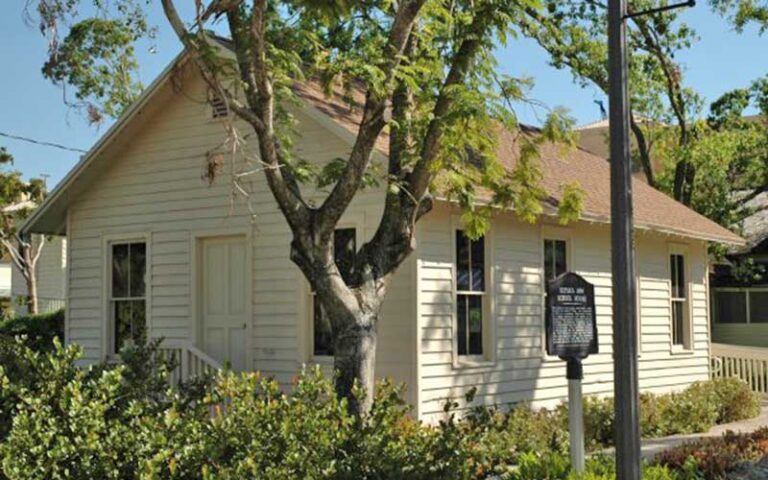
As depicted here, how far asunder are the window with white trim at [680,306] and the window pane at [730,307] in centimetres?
1068

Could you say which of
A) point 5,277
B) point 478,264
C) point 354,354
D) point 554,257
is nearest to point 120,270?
point 478,264

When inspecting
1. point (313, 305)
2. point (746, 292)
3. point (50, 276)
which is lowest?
point (313, 305)

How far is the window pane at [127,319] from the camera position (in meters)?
15.6

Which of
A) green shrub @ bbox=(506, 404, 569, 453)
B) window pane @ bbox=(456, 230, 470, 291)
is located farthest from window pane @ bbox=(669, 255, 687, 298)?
window pane @ bbox=(456, 230, 470, 291)

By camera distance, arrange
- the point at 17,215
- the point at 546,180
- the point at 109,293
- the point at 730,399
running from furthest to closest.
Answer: the point at 17,215 → the point at 730,399 → the point at 546,180 → the point at 109,293

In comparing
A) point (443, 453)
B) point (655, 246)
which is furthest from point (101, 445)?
point (655, 246)

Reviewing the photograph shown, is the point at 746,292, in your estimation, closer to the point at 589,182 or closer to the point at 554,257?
the point at 589,182

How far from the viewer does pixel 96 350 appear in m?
16.1

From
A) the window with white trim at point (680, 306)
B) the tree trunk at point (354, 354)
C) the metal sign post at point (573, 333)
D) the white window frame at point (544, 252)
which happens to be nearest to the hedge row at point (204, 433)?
the metal sign post at point (573, 333)

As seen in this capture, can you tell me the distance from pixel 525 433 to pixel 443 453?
5.82m

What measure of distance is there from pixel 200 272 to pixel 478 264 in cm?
419

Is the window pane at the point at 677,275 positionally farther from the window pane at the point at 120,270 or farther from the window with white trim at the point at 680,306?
the window pane at the point at 120,270

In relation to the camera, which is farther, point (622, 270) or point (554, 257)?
point (554, 257)

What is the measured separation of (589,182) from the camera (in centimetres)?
1806
